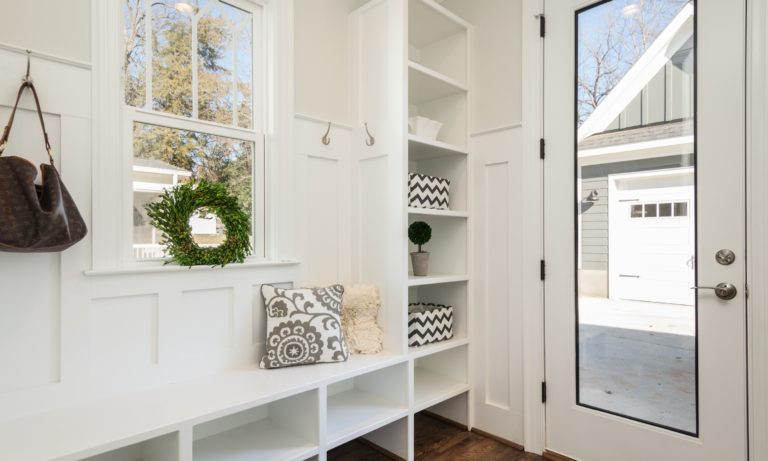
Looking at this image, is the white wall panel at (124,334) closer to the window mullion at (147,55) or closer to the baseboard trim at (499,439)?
the window mullion at (147,55)

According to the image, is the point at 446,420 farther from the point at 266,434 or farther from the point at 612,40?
the point at 612,40

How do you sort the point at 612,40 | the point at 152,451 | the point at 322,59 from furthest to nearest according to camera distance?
the point at 322,59 < the point at 612,40 < the point at 152,451

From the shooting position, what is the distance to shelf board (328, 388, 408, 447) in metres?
1.92

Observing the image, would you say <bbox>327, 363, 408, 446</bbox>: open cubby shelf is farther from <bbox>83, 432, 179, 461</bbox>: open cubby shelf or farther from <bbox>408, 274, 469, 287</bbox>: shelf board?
<bbox>83, 432, 179, 461</bbox>: open cubby shelf

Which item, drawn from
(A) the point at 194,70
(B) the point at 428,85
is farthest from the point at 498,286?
(A) the point at 194,70

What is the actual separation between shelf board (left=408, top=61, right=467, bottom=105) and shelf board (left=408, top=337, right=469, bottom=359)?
1482mm

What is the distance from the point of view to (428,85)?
2512 millimetres

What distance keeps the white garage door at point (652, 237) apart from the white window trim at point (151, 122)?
5.23ft

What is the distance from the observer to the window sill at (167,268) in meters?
1.60

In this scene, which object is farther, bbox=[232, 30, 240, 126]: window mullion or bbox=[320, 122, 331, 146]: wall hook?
bbox=[320, 122, 331, 146]: wall hook

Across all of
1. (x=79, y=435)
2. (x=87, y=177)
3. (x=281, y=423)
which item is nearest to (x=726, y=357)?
(x=281, y=423)

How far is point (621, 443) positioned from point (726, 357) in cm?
62

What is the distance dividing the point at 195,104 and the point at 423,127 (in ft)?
3.85

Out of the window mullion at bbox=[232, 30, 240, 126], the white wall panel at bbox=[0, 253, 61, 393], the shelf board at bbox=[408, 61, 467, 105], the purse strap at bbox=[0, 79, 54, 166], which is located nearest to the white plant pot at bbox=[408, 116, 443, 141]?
the shelf board at bbox=[408, 61, 467, 105]
